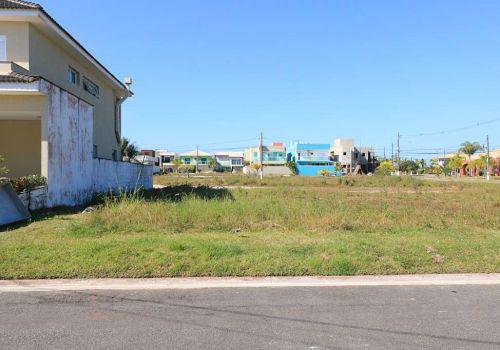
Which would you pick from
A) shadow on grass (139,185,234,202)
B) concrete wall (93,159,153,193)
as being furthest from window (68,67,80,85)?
shadow on grass (139,185,234,202)

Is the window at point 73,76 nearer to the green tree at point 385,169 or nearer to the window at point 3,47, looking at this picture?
the window at point 3,47

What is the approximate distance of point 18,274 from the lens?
22.2 feet

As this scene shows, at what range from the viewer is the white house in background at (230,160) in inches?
5354

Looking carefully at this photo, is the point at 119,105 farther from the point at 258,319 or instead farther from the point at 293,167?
the point at 293,167

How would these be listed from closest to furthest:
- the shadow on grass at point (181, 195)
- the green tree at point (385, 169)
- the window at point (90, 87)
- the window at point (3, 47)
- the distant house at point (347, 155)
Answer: the window at point (3, 47) → the shadow on grass at point (181, 195) → the window at point (90, 87) → the green tree at point (385, 169) → the distant house at point (347, 155)

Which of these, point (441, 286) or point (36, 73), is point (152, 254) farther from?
point (36, 73)

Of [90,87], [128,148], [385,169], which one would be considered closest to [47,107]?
[90,87]

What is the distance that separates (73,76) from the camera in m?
20.8

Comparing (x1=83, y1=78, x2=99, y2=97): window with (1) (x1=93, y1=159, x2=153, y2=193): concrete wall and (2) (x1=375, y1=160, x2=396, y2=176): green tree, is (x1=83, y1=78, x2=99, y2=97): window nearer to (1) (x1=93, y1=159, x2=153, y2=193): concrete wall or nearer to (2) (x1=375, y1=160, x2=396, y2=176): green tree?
(1) (x1=93, y1=159, x2=153, y2=193): concrete wall

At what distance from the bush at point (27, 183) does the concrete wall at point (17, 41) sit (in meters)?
4.67

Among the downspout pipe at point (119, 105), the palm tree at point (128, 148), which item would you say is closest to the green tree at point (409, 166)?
the palm tree at point (128, 148)

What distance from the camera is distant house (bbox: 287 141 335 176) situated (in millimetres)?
109125

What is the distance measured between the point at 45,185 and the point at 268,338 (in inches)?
459

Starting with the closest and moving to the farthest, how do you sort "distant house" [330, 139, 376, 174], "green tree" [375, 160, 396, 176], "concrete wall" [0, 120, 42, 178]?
"concrete wall" [0, 120, 42, 178] < "green tree" [375, 160, 396, 176] < "distant house" [330, 139, 376, 174]
